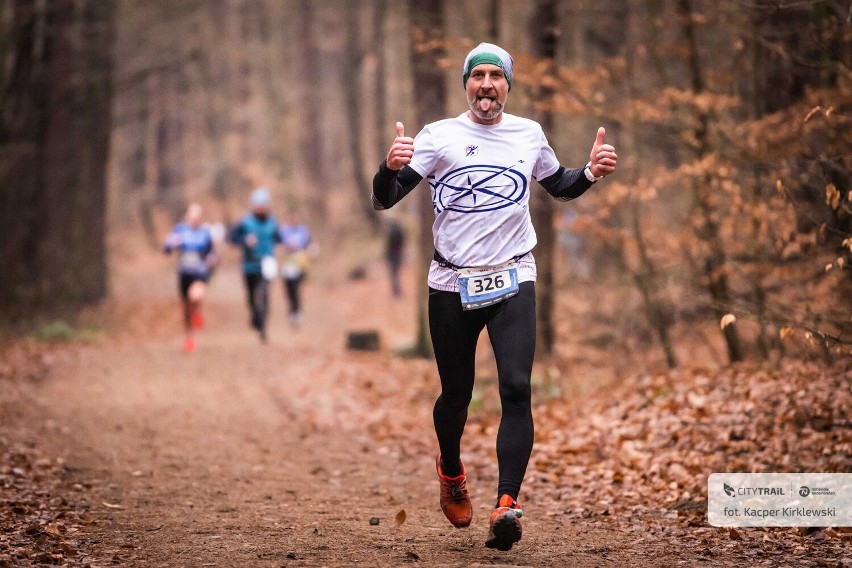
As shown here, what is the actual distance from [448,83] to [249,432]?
26.8 ft

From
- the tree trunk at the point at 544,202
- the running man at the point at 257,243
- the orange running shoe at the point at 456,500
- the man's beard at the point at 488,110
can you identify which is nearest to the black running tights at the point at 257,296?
the running man at the point at 257,243

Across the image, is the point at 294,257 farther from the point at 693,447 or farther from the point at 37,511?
the point at 37,511

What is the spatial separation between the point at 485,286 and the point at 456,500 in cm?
125

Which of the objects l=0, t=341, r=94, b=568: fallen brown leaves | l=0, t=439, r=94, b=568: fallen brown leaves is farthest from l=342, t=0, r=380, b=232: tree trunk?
l=0, t=439, r=94, b=568: fallen brown leaves

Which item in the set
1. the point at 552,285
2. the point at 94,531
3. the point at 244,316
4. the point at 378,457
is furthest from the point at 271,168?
the point at 94,531

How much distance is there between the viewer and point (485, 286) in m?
5.66

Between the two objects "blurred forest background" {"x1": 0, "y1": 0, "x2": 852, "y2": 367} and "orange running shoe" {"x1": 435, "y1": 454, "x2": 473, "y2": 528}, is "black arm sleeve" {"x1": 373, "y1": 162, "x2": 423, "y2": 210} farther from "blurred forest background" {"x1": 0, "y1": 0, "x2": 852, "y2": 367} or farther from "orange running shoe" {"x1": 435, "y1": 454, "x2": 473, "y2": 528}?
"blurred forest background" {"x1": 0, "y1": 0, "x2": 852, "y2": 367}

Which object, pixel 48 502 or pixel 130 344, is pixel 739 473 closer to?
pixel 48 502

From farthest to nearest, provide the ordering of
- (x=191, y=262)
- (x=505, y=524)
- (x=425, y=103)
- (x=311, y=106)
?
(x=311, y=106)
(x=191, y=262)
(x=425, y=103)
(x=505, y=524)

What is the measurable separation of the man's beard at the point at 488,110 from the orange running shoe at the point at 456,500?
6.53ft

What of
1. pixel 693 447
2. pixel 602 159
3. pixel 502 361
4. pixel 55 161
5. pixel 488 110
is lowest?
pixel 693 447

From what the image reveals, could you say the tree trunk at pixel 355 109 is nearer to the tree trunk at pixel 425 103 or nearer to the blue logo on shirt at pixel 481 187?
the tree trunk at pixel 425 103

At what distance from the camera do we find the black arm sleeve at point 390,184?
557 centimetres

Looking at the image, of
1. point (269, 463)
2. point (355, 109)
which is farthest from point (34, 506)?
point (355, 109)
